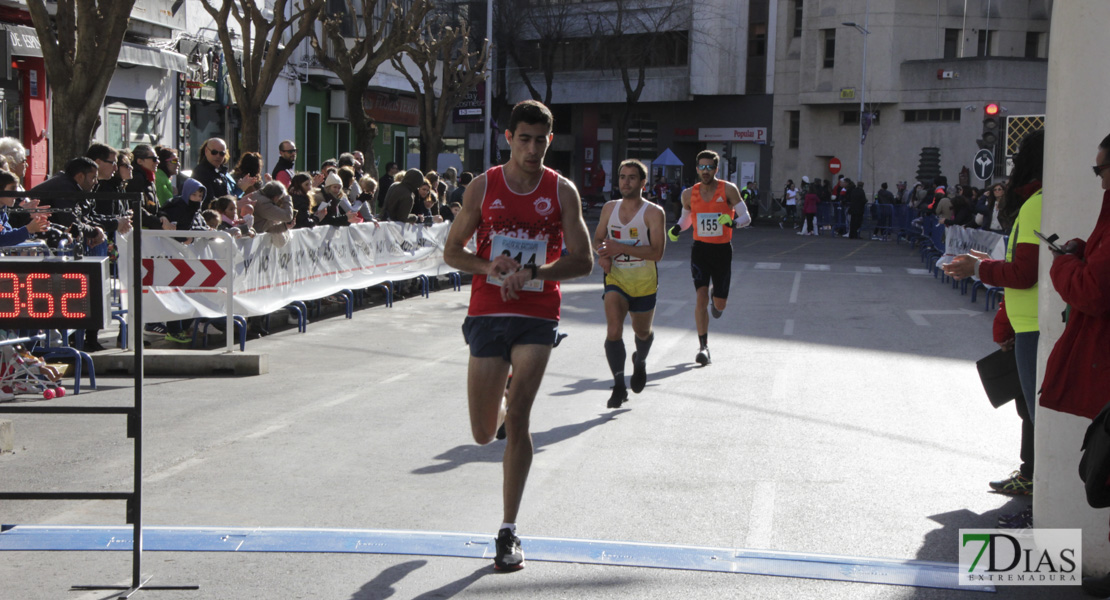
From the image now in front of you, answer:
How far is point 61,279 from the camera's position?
4801mm

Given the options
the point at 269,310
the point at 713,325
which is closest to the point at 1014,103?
the point at 713,325

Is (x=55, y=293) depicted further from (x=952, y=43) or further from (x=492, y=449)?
(x=952, y=43)

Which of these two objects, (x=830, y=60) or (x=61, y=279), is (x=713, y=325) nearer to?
(x=61, y=279)

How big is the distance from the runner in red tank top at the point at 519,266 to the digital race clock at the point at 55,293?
1.46 meters

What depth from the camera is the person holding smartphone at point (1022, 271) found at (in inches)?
223

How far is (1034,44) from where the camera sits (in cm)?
5534

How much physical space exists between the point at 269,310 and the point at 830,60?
48.1 meters

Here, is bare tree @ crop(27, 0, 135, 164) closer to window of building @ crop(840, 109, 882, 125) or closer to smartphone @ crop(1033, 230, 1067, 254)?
smartphone @ crop(1033, 230, 1067, 254)

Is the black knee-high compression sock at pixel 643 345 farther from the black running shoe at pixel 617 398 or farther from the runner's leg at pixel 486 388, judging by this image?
the runner's leg at pixel 486 388

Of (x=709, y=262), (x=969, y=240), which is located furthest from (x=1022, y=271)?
(x=969, y=240)

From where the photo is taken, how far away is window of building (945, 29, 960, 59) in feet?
181

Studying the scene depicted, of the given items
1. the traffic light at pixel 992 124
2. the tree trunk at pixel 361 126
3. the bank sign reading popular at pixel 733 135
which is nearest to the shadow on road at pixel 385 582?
the tree trunk at pixel 361 126

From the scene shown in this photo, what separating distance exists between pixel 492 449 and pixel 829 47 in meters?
52.5

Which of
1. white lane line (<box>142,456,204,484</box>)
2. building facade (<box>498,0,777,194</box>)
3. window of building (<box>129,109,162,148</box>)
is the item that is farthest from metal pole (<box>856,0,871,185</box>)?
white lane line (<box>142,456,204,484</box>)
